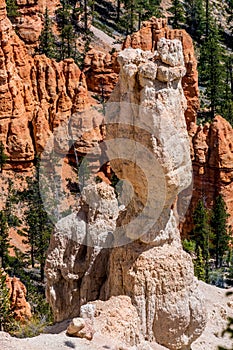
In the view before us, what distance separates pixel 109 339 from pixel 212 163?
3551cm

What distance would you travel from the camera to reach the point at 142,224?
15.2 meters

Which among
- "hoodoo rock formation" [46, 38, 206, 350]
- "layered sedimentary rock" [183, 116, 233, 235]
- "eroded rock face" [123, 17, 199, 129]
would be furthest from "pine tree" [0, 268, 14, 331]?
"eroded rock face" [123, 17, 199, 129]

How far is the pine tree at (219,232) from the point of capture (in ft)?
144

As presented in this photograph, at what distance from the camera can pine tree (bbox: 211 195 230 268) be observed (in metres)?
44.0

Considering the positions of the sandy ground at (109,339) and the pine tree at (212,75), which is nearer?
the sandy ground at (109,339)

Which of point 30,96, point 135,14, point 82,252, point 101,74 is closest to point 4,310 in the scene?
point 82,252

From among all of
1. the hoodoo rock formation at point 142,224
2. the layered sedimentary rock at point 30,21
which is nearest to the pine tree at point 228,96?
the layered sedimentary rock at point 30,21

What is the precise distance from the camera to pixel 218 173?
48625mm

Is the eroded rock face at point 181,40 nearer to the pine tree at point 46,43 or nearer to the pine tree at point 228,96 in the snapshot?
the pine tree at point 228,96

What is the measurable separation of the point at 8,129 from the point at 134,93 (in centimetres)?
3603

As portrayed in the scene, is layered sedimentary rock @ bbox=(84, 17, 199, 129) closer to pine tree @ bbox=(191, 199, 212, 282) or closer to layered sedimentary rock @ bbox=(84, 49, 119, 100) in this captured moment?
layered sedimentary rock @ bbox=(84, 49, 119, 100)

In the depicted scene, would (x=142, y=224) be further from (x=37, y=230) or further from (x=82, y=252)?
(x=37, y=230)

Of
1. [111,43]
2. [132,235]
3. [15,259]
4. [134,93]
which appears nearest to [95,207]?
[132,235]

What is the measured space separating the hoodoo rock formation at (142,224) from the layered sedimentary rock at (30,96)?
108 ft
